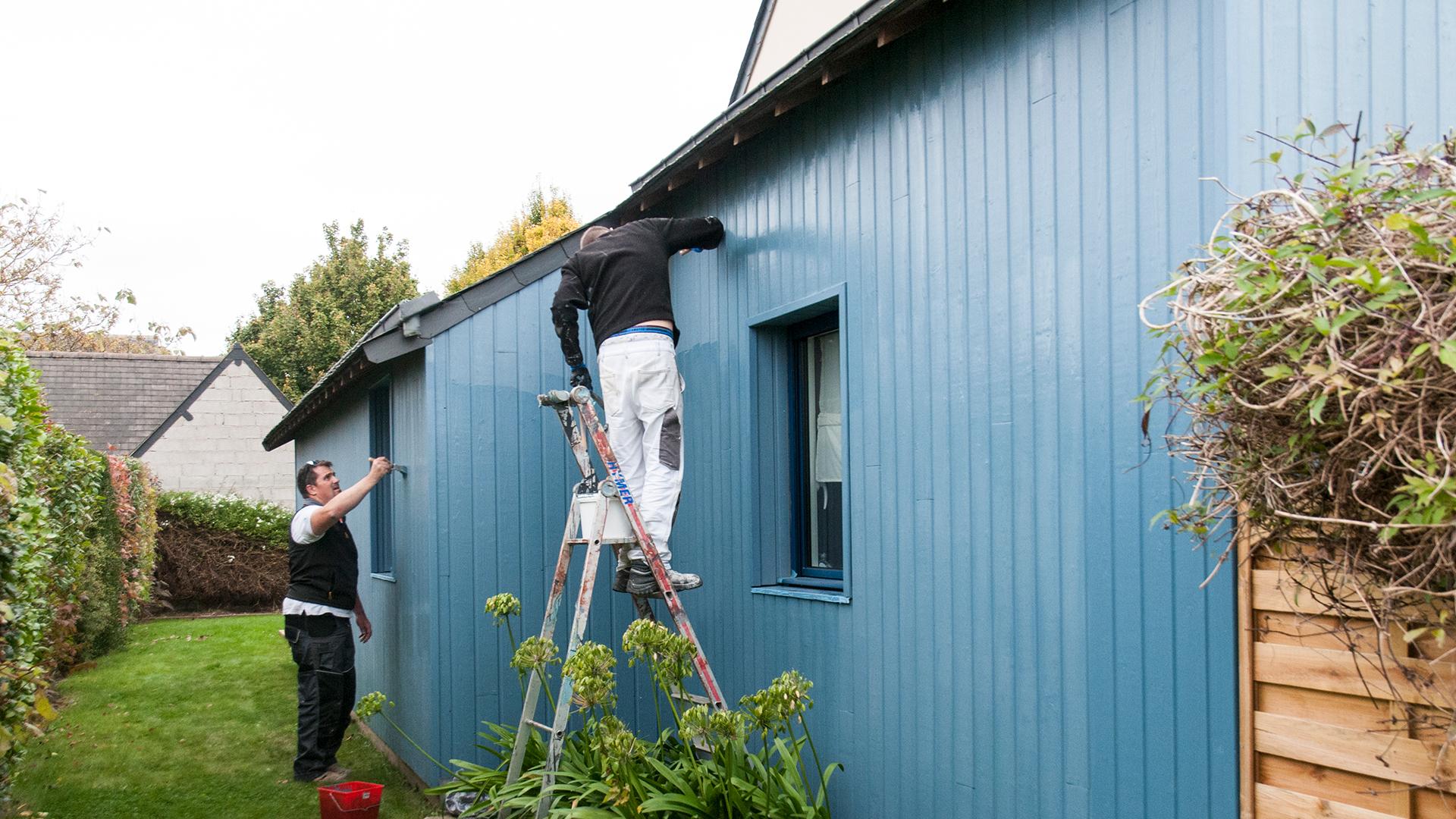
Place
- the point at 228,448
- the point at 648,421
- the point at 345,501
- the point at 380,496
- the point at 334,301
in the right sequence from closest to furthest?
the point at 648,421
the point at 345,501
the point at 380,496
the point at 228,448
the point at 334,301

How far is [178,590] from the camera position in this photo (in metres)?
16.8

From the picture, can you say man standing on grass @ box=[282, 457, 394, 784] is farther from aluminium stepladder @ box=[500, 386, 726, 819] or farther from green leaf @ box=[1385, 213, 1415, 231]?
green leaf @ box=[1385, 213, 1415, 231]

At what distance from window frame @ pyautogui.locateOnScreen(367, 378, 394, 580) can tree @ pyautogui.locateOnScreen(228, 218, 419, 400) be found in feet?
79.5

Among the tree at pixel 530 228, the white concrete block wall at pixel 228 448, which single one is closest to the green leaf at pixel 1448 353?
the white concrete block wall at pixel 228 448

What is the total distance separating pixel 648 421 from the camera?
5152mm

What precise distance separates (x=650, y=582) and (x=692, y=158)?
84.0 inches

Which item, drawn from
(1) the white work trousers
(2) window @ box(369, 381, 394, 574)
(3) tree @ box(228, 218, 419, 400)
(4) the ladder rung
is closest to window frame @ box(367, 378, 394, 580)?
(2) window @ box(369, 381, 394, 574)

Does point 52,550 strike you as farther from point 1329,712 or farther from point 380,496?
point 1329,712

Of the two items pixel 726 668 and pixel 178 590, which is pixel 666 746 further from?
pixel 178 590

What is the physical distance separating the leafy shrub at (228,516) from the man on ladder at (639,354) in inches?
507

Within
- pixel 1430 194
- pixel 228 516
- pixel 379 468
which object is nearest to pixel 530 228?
pixel 228 516

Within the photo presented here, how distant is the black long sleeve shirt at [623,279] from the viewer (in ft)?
17.2

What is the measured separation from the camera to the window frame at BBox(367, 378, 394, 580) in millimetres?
8461

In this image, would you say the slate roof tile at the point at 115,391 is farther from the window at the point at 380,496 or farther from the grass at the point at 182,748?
the window at the point at 380,496
